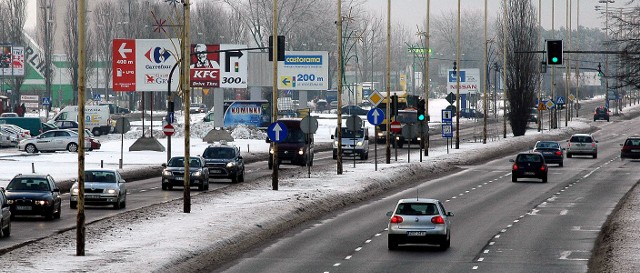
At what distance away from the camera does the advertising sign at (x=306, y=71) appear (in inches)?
4345

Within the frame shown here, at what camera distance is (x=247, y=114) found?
358ft

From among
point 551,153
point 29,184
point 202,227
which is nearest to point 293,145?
point 551,153

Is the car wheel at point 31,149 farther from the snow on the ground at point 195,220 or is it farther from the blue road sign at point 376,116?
the blue road sign at point 376,116

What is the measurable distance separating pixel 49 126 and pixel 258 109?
17.3 metres

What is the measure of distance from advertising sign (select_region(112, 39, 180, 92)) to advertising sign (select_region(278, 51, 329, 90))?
17.9 meters

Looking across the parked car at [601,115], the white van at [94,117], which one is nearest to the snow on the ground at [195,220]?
the white van at [94,117]

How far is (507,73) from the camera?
116m

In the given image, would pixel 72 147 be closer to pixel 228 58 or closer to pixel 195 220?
pixel 228 58

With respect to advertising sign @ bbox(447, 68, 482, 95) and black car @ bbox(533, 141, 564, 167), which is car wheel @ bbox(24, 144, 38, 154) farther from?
advertising sign @ bbox(447, 68, 482, 95)

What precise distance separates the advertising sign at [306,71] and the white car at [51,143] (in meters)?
29.5

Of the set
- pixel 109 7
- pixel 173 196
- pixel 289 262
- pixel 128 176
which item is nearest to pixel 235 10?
pixel 109 7

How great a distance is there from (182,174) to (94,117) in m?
57.2

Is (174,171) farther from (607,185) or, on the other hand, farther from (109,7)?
(109,7)

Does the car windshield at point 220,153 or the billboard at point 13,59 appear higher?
the billboard at point 13,59
